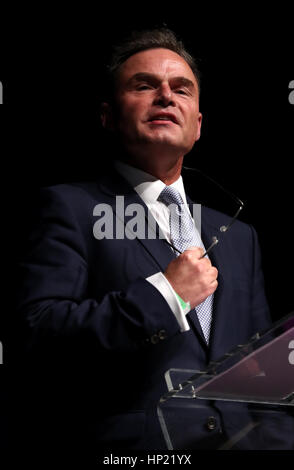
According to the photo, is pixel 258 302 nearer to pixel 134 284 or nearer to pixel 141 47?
pixel 134 284

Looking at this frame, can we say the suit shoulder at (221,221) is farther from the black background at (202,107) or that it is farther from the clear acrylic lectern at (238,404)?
the clear acrylic lectern at (238,404)

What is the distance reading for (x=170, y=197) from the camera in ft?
5.42

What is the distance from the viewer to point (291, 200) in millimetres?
2201

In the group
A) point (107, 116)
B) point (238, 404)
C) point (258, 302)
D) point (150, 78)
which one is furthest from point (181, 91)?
point (238, 404)

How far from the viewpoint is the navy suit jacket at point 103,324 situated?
4.04 ft

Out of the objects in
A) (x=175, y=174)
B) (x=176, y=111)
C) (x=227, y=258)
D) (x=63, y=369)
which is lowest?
(x=63, y=369)

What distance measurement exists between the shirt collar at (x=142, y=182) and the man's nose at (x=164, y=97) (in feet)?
0.63

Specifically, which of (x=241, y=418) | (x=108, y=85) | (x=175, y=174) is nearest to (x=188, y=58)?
(x=108, y=85)

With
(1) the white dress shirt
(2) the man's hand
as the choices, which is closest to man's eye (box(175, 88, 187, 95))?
(1) the white dress shirt

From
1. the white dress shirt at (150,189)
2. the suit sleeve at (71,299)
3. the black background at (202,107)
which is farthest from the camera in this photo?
the black background at (202,107)

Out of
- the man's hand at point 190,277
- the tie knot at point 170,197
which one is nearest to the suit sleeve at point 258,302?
the tie knot at point 170,197

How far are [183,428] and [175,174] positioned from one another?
879 mm

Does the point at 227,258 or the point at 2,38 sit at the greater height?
the point at 2,38
